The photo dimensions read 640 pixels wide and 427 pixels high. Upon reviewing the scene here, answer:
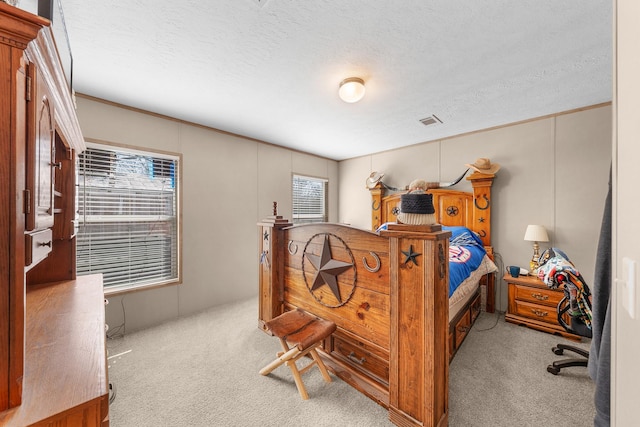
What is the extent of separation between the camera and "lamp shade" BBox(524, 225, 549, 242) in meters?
2.88

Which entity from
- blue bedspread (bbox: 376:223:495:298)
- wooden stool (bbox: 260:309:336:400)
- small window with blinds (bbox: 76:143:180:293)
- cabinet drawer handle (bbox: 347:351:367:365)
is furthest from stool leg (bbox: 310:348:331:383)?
small window with blinds (bbox: 76:143:180:293)

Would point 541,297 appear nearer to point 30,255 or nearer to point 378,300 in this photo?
point 378,300

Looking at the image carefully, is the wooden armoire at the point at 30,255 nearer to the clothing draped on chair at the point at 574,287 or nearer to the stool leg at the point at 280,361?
the stool leg at the point at 280,361

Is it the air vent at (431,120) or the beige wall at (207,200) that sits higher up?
the air vent at (431,120)

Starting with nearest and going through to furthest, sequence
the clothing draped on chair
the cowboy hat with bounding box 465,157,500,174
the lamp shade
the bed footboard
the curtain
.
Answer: the curtain < the bed footboard < the clothing draped on chair < the lamp shade < the cowboy hat with bounding box 465,157,500,174

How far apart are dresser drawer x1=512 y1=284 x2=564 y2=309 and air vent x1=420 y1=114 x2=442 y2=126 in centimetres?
221

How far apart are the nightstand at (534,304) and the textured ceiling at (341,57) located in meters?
2.00

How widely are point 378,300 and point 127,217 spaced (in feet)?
9.51

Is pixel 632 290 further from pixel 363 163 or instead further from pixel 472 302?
pixel 363 163

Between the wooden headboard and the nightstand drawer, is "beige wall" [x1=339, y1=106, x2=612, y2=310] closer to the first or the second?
the wooden headboard

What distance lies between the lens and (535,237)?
289cm

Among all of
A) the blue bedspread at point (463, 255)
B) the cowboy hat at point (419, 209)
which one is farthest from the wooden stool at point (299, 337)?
the cowboy hat at point (419, 209)

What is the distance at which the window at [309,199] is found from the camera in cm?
460

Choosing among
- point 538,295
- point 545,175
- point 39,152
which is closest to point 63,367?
point 39,152
